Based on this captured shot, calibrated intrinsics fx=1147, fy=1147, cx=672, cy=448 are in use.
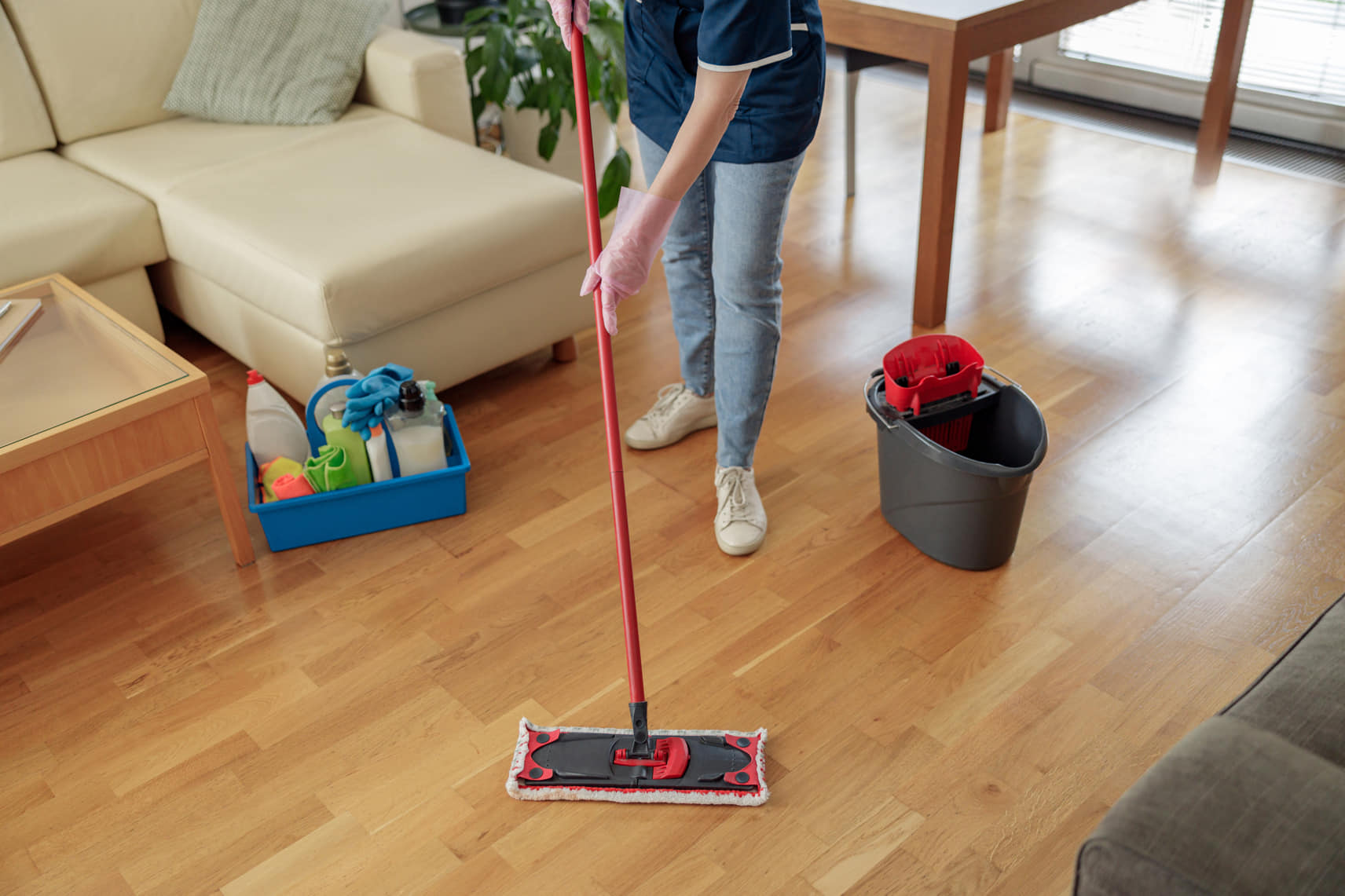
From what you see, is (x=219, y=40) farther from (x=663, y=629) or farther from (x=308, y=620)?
(x=663, y=629)

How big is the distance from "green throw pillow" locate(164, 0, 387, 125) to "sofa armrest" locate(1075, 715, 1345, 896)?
7.57ft

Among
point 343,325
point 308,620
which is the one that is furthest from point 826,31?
point 308,620

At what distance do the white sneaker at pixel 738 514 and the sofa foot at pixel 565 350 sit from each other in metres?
0.63

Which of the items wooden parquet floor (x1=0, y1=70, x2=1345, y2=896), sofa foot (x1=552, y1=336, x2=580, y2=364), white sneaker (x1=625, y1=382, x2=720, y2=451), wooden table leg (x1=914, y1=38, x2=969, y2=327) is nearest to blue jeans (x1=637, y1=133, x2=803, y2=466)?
white sneaker (x1=625, y1=382, x2=720, y2=451)

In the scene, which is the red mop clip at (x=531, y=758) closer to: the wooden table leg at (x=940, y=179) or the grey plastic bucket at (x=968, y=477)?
the grey plastic bucket at (x=968, y=477)

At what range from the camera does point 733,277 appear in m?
1.76

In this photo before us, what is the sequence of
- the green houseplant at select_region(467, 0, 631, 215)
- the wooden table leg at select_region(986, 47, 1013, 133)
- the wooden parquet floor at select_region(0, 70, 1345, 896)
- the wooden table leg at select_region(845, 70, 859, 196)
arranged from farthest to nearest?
the wooden table leg at select_region(986, 47, 1013, 133)
the wooden table leg at select_region(845, 70, 859, 196)
the green houseplant at select_region(467, 0, 631, 215)
the wooden parquet floor at select_region(0, 70, 1345, 896)

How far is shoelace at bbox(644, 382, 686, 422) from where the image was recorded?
85.7 inches

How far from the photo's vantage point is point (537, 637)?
5.74 ft

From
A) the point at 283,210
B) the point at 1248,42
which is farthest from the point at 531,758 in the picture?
the point at 1248,42

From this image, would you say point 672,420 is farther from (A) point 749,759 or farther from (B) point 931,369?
(A) point 749,759

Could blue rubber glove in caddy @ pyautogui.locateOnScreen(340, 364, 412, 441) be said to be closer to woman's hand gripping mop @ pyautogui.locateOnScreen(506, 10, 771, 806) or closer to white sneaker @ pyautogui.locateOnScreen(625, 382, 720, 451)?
white sneaker @ pyautogui.locateOnScreen(625, 382, 720, 451)

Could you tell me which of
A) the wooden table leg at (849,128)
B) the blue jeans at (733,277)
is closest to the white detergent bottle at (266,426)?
Result: the blue jeans at (733,277)

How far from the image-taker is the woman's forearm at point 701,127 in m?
1.36
